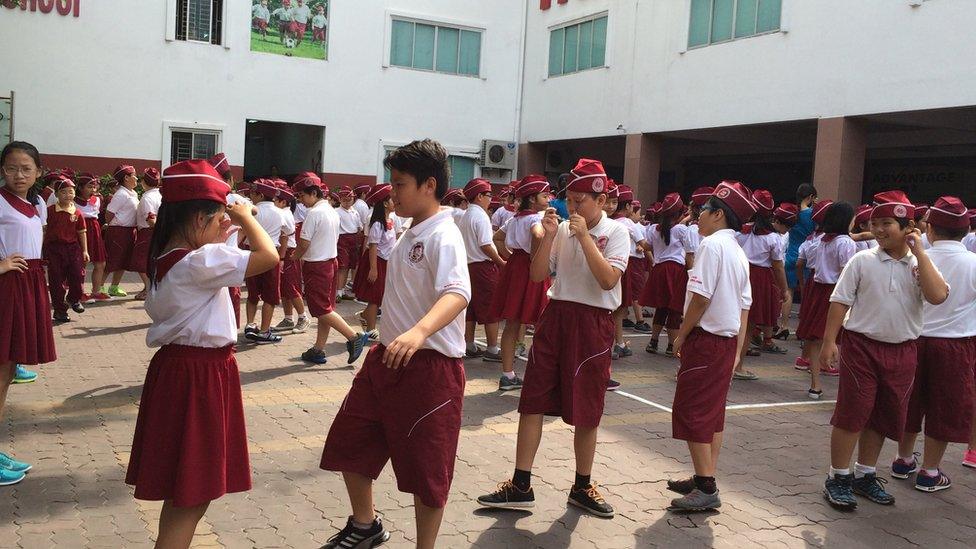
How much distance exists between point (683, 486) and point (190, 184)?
347 centimetres

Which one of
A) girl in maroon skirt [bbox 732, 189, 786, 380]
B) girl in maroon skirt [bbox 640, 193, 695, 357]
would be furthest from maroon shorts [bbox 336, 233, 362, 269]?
girl in maroon skirt [bbox 732, 189, 786, 380]

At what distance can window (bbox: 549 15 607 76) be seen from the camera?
2098 cm

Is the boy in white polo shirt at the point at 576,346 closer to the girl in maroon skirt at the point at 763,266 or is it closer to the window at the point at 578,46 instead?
the girl in maroon skirt at the point at 763,266

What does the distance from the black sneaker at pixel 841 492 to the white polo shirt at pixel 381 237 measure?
239 inches

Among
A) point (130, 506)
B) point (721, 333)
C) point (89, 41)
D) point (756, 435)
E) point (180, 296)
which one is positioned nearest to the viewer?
point (180, 296)

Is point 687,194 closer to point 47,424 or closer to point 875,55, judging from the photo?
point 875,55

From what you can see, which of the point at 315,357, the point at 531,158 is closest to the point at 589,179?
the point at 315,357

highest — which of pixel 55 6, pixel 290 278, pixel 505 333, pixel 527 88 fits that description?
pixel 55 6

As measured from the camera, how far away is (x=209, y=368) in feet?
11.0

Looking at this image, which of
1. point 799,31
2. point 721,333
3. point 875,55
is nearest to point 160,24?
point 799,31

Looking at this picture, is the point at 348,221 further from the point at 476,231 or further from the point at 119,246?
the point at 476,231

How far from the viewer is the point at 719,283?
16.0 ft

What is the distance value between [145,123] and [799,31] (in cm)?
1383

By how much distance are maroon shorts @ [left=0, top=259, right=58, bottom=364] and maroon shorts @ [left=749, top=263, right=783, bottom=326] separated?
7305 mm
